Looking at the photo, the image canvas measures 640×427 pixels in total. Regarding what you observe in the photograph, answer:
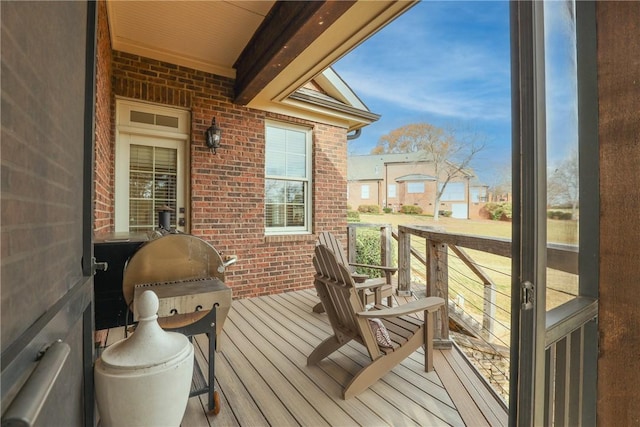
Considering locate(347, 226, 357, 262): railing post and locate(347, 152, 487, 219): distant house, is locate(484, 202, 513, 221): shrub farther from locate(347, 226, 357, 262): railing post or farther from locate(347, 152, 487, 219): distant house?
locate(347, 226, 357, 262): railing post

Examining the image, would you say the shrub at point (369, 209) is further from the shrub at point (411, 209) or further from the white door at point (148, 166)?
the white door at point (148, 166)

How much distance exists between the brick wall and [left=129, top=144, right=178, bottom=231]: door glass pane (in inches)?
9.1

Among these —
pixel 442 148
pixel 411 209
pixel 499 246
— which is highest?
pixel 442 148

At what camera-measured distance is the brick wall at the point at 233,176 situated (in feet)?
11.1

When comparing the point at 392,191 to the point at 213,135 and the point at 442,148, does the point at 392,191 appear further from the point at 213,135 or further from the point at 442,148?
the point at 213,135

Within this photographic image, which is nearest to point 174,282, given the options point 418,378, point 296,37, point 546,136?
point 418,378

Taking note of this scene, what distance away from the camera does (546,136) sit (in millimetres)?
1074

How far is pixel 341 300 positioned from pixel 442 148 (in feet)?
46.0

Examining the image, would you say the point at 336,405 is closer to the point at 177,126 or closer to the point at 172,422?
the point at 172,422

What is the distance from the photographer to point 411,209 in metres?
15.7

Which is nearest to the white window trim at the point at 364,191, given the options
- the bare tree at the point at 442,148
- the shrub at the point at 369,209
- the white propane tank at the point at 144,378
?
the shrub at the point at 369,209

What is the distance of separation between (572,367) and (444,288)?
137 centimetres

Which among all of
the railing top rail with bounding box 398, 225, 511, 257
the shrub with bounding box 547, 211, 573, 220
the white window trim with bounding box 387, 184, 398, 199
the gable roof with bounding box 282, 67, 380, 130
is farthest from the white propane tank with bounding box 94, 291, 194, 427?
the white window trim with bounding box 387, 184, 398, 199

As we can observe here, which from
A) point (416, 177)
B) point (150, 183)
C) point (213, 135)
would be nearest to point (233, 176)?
point (213, 135)
